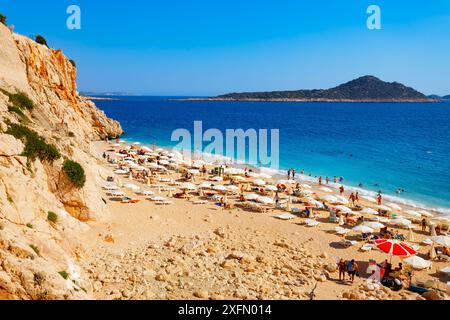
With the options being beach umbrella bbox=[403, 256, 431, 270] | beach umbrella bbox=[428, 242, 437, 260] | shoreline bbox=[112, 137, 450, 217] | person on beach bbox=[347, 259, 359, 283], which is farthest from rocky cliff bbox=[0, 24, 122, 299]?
shoreline bbox=[112, 137, 450, 217]

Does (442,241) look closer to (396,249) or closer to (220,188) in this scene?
(396,249)

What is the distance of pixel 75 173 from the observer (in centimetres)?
1534

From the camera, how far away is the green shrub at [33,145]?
45.5 feet

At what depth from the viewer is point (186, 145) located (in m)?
54.0

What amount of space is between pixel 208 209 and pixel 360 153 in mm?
35503

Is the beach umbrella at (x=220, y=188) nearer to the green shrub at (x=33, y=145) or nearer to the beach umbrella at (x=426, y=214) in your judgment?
the green shrub at (x=33, y=145)

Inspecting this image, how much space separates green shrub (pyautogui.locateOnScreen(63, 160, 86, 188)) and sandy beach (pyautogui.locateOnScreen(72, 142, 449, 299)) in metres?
2.00

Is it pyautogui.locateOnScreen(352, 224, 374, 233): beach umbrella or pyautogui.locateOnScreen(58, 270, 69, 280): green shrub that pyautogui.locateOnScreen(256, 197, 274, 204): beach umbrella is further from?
pyautogui.locateOnScreen(58, 270, 69, 280): green shrub

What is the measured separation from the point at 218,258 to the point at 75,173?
7.16 metres

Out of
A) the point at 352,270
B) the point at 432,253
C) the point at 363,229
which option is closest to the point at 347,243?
the point at 363,229

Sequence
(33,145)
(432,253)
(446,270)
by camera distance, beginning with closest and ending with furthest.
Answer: (33,145) → (446,270) → (432,253)

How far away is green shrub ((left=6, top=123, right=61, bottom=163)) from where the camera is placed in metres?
13.9
